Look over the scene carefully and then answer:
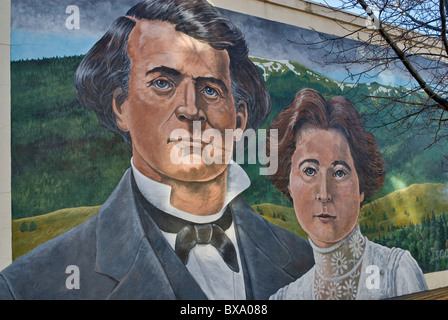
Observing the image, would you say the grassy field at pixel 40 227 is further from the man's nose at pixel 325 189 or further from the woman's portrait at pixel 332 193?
the man's nose at pixel 325 189

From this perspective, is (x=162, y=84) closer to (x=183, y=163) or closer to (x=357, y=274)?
(x=183, y=163)

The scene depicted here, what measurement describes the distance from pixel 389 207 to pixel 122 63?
570 centimetres

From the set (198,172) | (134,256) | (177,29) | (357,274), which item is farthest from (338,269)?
(177,29)

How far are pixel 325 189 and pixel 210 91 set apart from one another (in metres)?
2.58

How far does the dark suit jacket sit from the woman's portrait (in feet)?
4.24

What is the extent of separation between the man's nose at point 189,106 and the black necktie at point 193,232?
3.75 ft

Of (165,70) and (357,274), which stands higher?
(165,70)

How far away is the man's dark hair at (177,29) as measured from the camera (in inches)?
252

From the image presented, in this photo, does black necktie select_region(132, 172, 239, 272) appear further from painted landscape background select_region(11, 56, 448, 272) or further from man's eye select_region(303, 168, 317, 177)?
man's eye select_region(303, 168, 317, 177)

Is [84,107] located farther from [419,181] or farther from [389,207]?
[419,181]

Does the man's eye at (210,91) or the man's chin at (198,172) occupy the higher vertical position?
the man's eye at (210,91)

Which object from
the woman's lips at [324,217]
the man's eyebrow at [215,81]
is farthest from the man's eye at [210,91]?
the woman's lips at [324,217]

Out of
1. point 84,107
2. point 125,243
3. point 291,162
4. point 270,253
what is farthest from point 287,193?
point 84,107

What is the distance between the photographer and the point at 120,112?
21.4 feet
